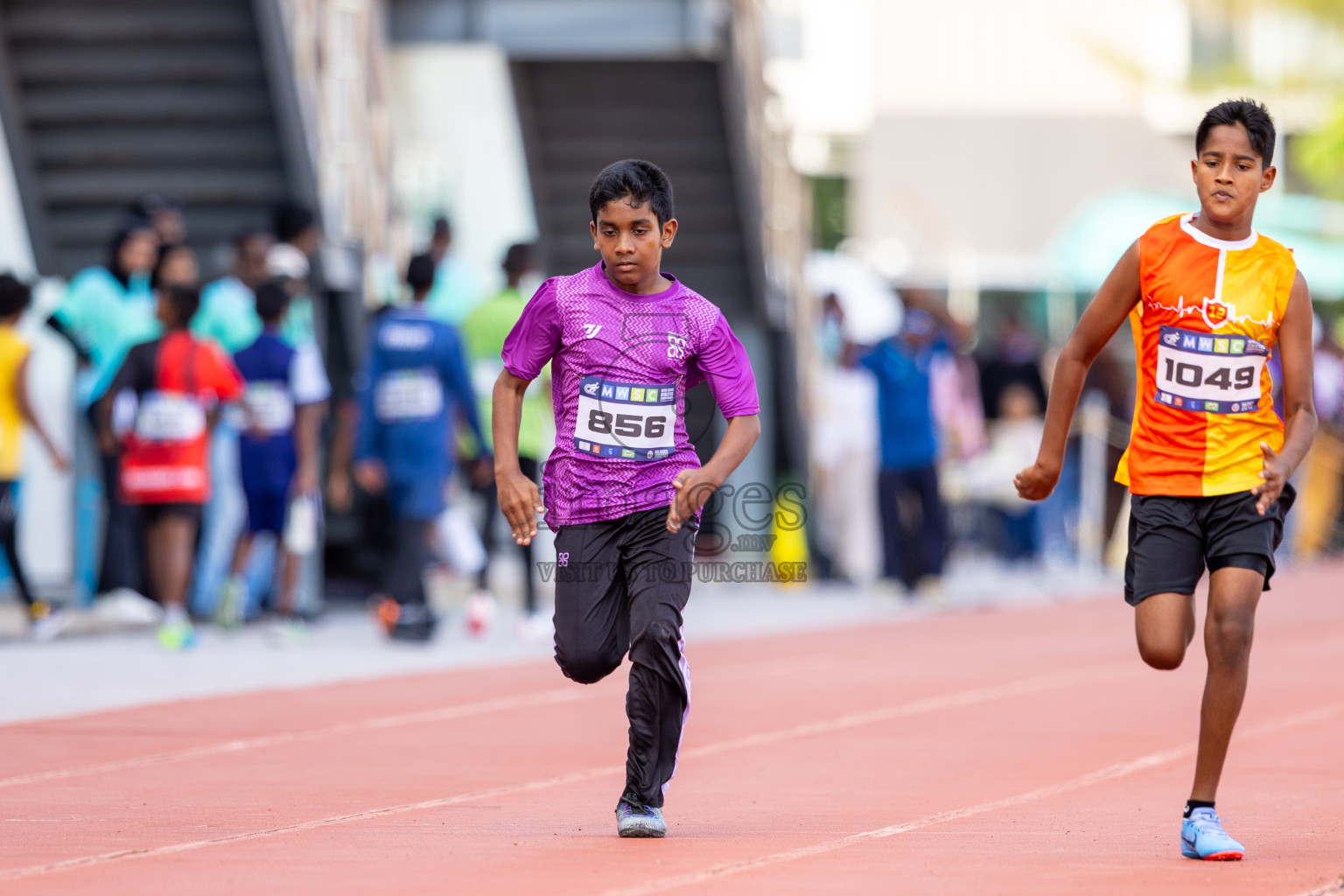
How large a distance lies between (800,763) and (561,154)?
33.2ft

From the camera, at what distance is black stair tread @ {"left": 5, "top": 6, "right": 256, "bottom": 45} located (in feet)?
45.0

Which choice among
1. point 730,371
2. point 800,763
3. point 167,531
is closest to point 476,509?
point 167,531

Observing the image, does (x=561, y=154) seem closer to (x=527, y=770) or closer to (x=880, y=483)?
(x=880, y=483)

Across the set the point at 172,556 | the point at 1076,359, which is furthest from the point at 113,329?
the point at 1076,359

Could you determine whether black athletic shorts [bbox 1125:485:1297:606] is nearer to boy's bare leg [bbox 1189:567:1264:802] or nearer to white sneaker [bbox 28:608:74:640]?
boy's bare leg [bbox 1189:567:1264:802]

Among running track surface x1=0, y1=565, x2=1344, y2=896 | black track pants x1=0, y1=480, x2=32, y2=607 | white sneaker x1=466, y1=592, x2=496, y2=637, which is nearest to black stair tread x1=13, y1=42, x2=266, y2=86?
black track pants x1=0, y1=480, x2=32, y2=607

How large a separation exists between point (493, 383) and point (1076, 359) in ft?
24.9

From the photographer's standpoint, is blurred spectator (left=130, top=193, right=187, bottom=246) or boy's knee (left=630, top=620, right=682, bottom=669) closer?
boy's knee (left=630, top=620, right=682, bottom=669)

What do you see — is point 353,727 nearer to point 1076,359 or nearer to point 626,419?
point 626,419

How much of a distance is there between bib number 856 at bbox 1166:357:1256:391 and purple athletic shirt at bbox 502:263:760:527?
1176 mm

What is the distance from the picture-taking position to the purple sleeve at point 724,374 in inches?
244

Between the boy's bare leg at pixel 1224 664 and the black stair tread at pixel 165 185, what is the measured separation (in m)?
9.56

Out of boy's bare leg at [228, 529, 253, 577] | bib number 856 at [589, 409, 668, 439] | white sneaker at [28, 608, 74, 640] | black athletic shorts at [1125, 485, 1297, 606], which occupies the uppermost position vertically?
bib number 856 at [589, 409, 668, 439]

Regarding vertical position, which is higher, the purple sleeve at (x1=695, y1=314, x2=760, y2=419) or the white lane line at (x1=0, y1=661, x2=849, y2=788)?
the purple sleeve at (x1=695, y1=314, x2=760, y2=419)
